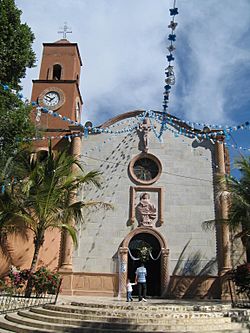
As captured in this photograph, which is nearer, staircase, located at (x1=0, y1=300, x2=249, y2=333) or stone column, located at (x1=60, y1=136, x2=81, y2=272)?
staircase, located at (x1=0, y1=300, x2=249, y2=333)

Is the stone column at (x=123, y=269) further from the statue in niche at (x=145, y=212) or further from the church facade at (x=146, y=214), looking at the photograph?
the statue in niche at (x=145, y=212)

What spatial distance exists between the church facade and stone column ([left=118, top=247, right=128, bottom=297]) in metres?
0.04

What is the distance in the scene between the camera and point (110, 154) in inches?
747

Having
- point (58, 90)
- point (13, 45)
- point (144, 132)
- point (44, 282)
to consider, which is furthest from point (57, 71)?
point (44, 282)

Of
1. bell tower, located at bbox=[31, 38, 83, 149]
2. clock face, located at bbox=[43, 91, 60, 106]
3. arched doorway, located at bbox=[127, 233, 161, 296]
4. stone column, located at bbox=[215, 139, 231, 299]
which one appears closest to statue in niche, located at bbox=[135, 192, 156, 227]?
arched doorway, located at bbox=[127, 233, 161, 296]

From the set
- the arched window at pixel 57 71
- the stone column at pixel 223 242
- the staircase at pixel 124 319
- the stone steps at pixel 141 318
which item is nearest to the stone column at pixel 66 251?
the staircase at pixel 124 319

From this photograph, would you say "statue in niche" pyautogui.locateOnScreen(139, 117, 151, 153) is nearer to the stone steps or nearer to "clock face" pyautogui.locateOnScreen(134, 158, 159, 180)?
"clock face" pyautogui.locateOnScreen(134, 158, 159, 180)

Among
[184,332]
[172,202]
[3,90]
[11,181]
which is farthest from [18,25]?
[184,332]

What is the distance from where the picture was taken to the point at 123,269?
16.5m

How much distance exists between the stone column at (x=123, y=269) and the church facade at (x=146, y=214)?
0.04 metres

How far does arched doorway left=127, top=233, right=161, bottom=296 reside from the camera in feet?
56.1

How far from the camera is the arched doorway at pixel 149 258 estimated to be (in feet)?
56.1

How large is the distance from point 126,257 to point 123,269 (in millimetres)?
579

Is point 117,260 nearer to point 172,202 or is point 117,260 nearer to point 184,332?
point 172,202
